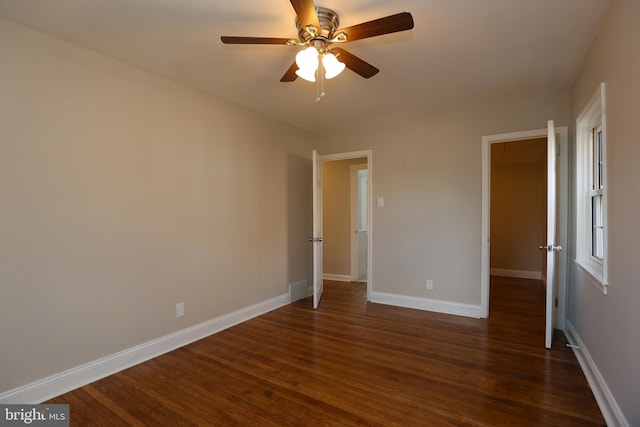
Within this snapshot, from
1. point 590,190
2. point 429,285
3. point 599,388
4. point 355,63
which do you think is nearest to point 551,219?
point 590,190

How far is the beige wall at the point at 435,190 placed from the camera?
357cm

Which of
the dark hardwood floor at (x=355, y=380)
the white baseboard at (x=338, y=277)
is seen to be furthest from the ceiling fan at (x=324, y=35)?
the white baseboard at (x=338, y=277)

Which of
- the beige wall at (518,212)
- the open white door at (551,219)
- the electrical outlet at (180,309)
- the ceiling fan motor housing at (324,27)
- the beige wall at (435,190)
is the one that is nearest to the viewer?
the ceiling fan motor housing at (324,27)

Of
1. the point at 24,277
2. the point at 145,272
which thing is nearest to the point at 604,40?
the point at 145,272

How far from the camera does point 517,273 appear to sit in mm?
6008

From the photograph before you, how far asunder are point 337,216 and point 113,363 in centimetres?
397

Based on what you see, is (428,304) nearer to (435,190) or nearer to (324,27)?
(435,190)

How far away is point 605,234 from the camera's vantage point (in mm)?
1979

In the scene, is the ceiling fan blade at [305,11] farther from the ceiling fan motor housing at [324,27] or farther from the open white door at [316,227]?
the open white door at [316,227]

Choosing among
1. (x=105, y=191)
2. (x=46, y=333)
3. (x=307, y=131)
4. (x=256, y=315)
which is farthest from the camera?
(x=307, y=131)

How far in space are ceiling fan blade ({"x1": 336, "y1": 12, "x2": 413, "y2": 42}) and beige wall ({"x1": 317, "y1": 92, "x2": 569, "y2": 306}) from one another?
2409 mm

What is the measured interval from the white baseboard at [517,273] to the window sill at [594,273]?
3556 mm

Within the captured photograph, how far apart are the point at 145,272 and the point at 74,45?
1.77 m

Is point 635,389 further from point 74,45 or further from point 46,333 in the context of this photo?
point 74,45
